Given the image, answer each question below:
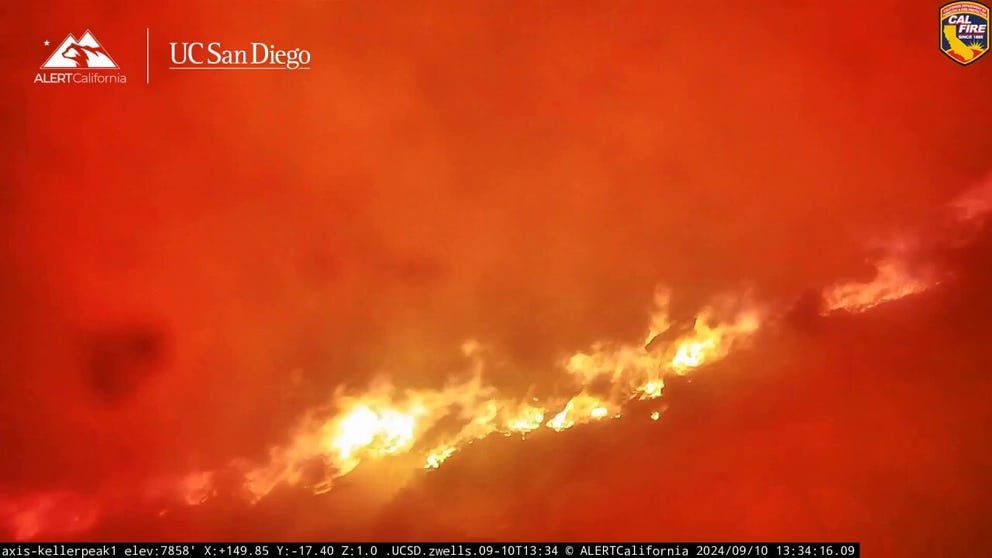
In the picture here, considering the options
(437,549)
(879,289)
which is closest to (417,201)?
(437,549)

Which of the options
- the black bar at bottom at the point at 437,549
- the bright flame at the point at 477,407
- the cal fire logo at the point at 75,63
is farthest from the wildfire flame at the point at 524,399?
the cal fire logo at the point at 75,63

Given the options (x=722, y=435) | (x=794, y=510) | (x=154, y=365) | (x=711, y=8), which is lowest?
(x=794, y=510)

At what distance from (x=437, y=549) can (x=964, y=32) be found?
3.94m

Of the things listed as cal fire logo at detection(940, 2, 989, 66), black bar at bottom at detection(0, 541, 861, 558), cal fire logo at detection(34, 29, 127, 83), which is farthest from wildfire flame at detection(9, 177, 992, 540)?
cal fire logo at detection(34, 29, 127, 83)

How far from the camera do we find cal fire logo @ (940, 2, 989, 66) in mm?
3457

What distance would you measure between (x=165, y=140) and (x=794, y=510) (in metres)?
3.87

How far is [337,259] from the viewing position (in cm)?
345

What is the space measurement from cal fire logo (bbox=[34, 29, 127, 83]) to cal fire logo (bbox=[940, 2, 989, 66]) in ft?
14.7

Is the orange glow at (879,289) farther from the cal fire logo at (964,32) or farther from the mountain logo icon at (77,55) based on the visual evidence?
the mountain logo icon at (77,55)

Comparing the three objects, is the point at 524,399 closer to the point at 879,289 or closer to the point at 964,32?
the point at 879,289

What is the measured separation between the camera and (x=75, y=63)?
3449 millimetres

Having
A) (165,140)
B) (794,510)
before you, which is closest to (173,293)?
(165,140)

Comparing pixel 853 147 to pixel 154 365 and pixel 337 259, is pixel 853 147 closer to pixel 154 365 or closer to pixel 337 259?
pixel 337 259

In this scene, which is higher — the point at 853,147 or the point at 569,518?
the point at 853,147
